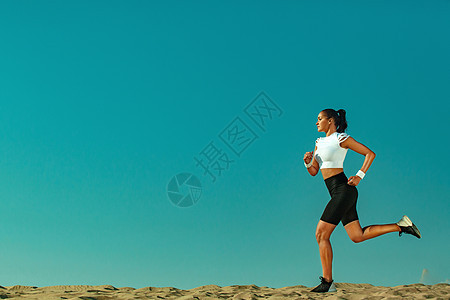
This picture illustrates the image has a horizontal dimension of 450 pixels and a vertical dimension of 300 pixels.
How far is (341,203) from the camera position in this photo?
20.2 ft

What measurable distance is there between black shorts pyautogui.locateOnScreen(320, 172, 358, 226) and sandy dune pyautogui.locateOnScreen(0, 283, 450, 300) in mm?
971

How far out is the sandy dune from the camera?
562cm

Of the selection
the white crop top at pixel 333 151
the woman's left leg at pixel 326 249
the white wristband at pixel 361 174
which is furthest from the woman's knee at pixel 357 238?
the white crop top at pixel 333 151

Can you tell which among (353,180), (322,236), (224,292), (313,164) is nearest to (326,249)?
(322,236)

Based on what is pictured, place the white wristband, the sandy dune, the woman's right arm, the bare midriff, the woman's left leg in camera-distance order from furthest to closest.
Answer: the woman's right arm < the bare midriff < the white wristband < the woman's left leg < the sandy dune

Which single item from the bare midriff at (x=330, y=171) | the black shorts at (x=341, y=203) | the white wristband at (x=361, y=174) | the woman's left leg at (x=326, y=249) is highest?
the bare midriff at (x=330, y=171)

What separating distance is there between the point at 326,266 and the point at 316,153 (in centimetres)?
163

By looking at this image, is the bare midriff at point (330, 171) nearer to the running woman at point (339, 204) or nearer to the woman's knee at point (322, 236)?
the running woman at point (339, 204)

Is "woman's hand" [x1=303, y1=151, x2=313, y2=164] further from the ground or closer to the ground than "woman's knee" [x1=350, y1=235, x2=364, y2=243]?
further from the ground

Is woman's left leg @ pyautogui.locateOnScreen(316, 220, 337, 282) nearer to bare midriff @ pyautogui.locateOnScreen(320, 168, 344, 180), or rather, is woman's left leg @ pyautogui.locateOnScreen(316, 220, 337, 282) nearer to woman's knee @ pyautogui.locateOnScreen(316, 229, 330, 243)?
woman's knee @ pyautogui.locateOnScreen(316, 229, 330, 243)

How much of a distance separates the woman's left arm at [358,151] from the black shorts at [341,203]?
0.37ft

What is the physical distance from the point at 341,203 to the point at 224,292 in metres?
1.99

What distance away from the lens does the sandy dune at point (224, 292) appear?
5.62m

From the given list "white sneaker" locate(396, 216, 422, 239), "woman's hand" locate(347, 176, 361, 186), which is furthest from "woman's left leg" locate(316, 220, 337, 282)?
"white sneaker" locate(396, 216, 422, 239)
